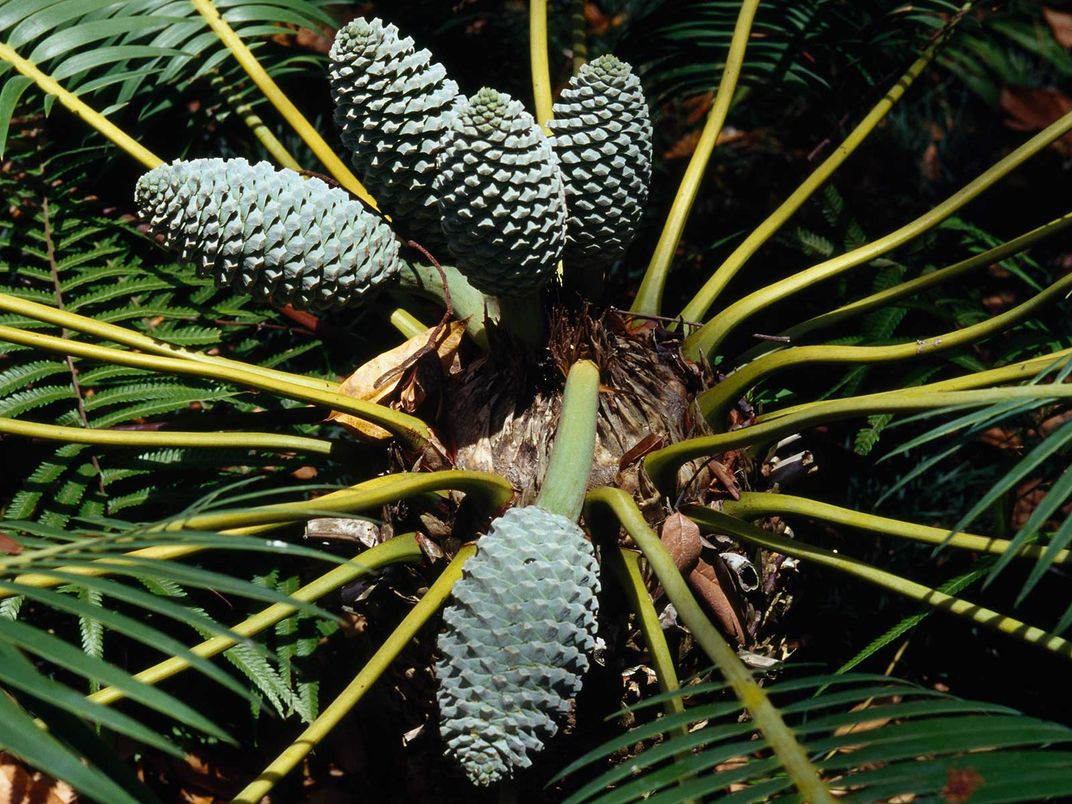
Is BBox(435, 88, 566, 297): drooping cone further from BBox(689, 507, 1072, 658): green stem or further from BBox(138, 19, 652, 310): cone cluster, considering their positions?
BBox(689, 507, 1072, 658): green stem

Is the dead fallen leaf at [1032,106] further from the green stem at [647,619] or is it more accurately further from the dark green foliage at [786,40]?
the green stem at [647,619]

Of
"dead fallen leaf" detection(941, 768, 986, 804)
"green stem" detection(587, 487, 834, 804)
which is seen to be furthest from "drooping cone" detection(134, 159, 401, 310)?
"dead fallen leaf" detection(941, 768, 986, 804)

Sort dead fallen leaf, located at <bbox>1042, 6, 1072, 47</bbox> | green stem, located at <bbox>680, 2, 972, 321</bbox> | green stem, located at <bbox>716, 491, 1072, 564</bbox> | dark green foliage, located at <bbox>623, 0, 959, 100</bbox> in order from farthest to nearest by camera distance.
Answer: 1. dead fallen leaf, located at <bbox>1042, 6, 1072, 47</bbox>
2. dark green foliage, located at <bbox>623, 0, 959, 100</bbox>
3. green stem, located at <bbox>680, 2, 972, 321</bbox>
4. green stem, located at <bbox>716, 491, 1072, 564</bbox>

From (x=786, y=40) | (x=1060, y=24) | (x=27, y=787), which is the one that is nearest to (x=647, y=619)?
(x=27, y=787)

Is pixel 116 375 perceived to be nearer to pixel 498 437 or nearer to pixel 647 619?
pixel 498 437

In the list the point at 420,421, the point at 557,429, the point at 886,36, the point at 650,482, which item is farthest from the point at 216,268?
the point at 886,36

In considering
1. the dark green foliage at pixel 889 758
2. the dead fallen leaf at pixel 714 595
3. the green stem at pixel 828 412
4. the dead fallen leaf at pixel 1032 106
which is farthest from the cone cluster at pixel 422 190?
the dead fallen leaf at pixel 1032 106
